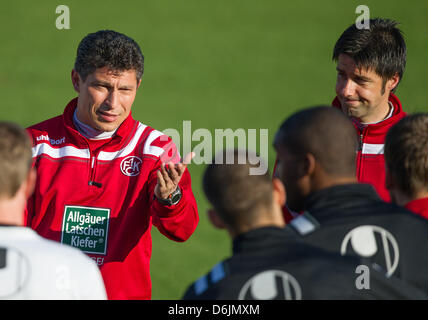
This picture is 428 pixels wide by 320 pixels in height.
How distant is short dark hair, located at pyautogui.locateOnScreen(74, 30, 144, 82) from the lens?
14.6ft

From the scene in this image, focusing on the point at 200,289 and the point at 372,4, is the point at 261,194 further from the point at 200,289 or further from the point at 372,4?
the point at 372,4

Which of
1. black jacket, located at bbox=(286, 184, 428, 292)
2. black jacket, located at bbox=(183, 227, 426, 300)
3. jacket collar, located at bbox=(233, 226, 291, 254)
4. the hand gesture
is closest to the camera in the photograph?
black jacket, located at bbox=(183, 227, 426, 300)

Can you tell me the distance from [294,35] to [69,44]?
6272 mm

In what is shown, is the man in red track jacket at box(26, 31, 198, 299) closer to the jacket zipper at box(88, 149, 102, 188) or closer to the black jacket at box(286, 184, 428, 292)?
the jacket zipper at box(88, 149, 102, 188)

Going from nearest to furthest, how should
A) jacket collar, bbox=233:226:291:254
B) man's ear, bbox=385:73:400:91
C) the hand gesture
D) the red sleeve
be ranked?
1. jacket collar, bbox=233:226:291:254
2. the hand gesture
3. the red sleeve
4. man's ear, bbox=385:73:400:91

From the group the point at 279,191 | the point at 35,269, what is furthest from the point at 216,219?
the point at 35,269

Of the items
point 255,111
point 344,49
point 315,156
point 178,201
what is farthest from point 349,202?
point 255,111

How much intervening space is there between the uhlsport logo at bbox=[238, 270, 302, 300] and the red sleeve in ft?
5.01

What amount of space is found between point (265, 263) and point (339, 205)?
569mm

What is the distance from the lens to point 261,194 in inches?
114

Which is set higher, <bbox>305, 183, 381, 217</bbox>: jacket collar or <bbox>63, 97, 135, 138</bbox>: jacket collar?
<bbox>63, 97, 135, 138</bbox>: jacket collar

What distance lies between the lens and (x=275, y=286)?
2654mm

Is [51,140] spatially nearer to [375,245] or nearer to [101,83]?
[101,83]

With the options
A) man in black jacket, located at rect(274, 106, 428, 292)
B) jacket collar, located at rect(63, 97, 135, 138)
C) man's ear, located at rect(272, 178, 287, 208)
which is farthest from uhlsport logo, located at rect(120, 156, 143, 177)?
man's ear, located at rect(272, 178, 287, 208)
